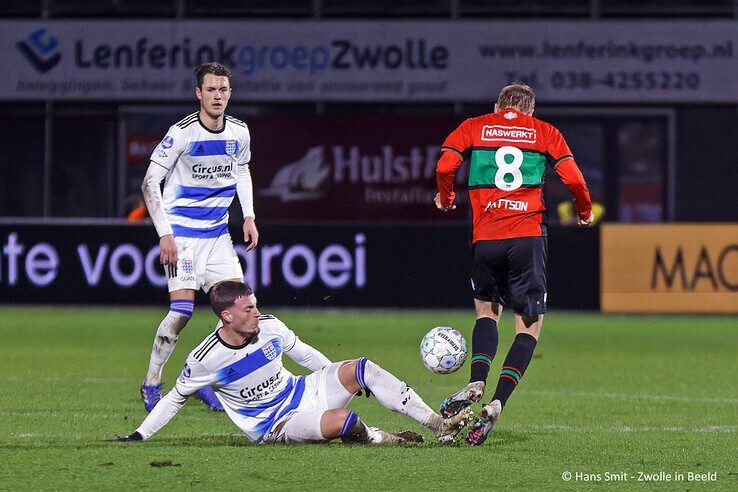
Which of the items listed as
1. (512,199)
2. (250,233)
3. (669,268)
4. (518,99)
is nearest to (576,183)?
(512,199)

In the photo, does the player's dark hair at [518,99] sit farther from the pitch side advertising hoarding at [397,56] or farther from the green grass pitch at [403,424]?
the pitch side advertising hoarding at [397,56]

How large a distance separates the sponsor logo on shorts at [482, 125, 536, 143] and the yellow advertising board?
389 inches

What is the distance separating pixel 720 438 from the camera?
26.2 ft

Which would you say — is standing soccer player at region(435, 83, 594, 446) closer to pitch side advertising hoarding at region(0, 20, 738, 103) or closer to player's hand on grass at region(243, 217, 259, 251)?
player's hand on grass at region(243, 217, 259, 251)

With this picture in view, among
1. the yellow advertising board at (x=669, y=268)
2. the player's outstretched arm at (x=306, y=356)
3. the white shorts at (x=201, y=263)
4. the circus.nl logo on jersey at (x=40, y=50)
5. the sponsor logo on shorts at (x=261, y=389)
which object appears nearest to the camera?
the sponsor logo on shorts at (x=261, y=389)

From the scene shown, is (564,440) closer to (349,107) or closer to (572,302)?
(572,302)

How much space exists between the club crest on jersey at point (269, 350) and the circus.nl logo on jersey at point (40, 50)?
17.3m

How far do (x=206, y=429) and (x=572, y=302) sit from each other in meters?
9.87

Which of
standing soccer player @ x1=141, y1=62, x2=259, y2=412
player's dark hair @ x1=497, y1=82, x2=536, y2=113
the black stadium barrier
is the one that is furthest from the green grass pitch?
the black stadium barrier

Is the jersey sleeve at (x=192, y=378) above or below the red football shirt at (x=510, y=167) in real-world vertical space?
below

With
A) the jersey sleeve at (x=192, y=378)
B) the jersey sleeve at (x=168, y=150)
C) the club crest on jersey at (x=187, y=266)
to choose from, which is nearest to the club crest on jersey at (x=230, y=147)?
the jersey sleeve at (x=168, y=150)

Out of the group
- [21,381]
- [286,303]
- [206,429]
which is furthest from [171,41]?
[206,429]

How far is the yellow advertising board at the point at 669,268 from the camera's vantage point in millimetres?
17641

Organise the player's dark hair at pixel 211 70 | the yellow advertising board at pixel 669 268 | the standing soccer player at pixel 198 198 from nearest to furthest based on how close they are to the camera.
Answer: the player's dark hair at pixel 211 70
the standing soccer player at pixel 198 198
the yellow advertising board at pixel 669 268
